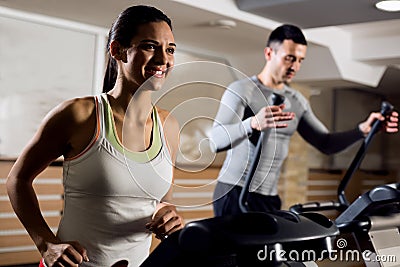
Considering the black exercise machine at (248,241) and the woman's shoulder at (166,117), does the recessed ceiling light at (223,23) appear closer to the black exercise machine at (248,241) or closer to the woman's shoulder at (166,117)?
the woman's shoulder at (166,117)

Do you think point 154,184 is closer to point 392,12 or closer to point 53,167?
point 392,12

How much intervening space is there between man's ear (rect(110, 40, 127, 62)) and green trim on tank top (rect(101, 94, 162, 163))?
115mm

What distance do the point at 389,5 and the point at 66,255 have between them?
3067 millimetres

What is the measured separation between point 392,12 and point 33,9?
8.14 feet

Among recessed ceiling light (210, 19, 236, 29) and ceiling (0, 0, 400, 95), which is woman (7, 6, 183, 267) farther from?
recessed ceiling light (210, 19, 236, 29)

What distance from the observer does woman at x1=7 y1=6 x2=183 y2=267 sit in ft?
4.72

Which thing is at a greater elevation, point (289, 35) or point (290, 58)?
point (289, 35)

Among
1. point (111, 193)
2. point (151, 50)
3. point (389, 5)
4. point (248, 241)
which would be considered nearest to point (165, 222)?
point (111, 193)

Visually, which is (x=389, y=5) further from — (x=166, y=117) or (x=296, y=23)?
(x=166, y=117)

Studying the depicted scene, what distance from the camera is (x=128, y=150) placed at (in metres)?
1.47

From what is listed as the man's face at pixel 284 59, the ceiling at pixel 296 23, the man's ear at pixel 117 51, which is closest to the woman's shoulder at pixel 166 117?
the man's ear at pixel 117 51

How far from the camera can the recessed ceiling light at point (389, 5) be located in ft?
12.1

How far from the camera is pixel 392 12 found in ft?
Answer: 13.0

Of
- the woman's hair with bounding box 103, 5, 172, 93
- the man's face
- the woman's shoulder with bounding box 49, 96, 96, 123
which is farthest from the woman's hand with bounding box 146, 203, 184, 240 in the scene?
the man's face
